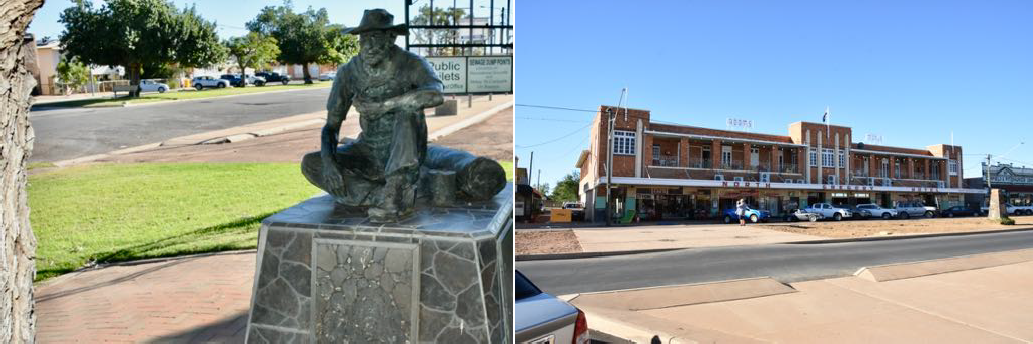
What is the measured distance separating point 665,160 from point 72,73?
16147 millimetres

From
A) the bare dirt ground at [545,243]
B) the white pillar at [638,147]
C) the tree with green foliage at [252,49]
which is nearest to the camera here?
the tree with green foliage at [252,49]

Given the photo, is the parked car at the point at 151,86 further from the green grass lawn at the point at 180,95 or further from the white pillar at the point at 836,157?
the white pillar at the point at 836,157

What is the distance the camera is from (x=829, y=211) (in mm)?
18734

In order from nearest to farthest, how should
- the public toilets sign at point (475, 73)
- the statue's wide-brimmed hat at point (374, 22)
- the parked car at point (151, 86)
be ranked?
the statue's wide-brimmed hat at point (374, 22) < the parked car at point (151, 86) < the public toilets sign at point (475, 73)

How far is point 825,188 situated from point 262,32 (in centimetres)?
1996

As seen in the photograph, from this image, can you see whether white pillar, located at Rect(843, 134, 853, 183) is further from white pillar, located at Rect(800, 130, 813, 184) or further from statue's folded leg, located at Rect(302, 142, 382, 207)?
statue's folded leg, located at Rect(302, 142, 382, 207)

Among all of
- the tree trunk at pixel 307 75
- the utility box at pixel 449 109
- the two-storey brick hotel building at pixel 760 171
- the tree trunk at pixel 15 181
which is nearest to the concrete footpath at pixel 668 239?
the utility box at pixel 449 109

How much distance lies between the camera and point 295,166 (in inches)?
268

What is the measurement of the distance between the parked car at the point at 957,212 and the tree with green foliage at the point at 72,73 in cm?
2570

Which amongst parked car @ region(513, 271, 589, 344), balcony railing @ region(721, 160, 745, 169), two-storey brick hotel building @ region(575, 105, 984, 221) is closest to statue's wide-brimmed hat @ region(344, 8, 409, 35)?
parked car @ region(513, 271, 589, 344)

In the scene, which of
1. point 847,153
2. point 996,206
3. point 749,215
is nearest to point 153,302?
point 749,215

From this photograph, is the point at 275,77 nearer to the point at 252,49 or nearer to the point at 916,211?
the point at 252,49

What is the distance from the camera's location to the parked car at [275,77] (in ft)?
29.7

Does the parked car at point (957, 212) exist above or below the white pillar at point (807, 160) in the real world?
below
